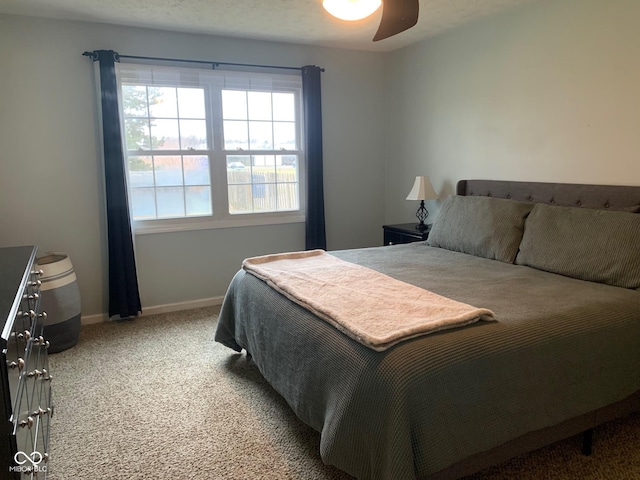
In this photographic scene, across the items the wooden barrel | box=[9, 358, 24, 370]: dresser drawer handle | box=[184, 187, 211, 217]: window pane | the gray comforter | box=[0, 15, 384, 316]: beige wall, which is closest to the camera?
box=[9, 358, 24, 370]: dresser drawer handle

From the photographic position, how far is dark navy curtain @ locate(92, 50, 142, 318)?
346cm

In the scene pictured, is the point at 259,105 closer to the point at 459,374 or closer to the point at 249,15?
the point at 249,15

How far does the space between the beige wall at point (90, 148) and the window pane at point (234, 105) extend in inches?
11.3

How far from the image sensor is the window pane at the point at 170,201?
3.89m

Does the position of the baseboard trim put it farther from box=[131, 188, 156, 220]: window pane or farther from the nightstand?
the nightstand

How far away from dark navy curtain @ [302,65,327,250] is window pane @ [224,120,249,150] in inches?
22.8

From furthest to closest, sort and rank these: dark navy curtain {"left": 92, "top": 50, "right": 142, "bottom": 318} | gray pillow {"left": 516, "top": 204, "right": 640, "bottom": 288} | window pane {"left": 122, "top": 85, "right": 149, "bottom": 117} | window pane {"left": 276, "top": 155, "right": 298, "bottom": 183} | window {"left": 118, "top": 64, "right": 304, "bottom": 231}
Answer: window pane {"left": 276, "top": 155, "right": 298, "bottom": 183}, window {"left": 118, "top": 64, "right": 304, "bottom": 231}, window pane {"left": 122, "top": 85, "right": 149, "bottom": 117}, dark navy curtain {"left": 92, "top": 50, "right": 142, "bottom": 318}, gray pillow {"left": 516, "top": 204, "right": 640, "bottom": 288}

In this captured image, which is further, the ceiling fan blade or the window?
the window

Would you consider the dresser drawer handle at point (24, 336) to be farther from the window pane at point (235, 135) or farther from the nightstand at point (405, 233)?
the nightstand at point (405, 233)

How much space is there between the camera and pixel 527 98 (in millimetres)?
3242

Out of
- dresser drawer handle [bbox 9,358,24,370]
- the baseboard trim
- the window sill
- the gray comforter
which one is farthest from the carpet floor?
the window sill

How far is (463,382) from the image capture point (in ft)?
5.07

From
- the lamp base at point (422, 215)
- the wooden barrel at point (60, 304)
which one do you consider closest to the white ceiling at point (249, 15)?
the lamp base at point (422, 215)

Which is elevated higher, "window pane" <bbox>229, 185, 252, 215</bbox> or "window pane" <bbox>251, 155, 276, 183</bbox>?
"window pane" <bbox>251, 155, 276, 183</bbox>
